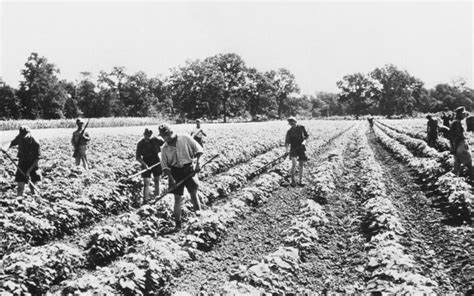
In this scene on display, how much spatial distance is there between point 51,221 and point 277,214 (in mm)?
4864

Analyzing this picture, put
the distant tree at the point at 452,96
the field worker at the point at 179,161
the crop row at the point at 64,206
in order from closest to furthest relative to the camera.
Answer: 1. the crop row at the point at 64,206
2. the field worker at the point at 179,161
3. the distant tree at the point at 452,96

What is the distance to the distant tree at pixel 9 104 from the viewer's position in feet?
234

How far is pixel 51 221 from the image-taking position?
7.32 meters

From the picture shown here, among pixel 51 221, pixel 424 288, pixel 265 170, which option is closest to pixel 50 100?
pixel 265 170

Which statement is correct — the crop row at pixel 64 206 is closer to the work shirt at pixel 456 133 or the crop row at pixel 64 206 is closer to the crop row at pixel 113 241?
the crop row at pixel 113 241

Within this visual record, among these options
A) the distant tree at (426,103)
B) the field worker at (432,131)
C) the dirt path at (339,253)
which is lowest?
the dirt path at (339,253)

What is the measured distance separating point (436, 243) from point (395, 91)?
126 metres

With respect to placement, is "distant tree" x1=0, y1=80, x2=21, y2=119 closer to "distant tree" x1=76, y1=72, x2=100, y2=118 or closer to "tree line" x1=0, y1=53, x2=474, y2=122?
"tree line" x1=0, y1=53, x2=474, y2=122

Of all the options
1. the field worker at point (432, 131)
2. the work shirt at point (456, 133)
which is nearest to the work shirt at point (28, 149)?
the work shirt at point (456, 133)

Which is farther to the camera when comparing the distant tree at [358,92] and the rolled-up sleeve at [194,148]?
the distant tree at [358,92]

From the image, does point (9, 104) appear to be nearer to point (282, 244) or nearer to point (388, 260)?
point (282, 244)

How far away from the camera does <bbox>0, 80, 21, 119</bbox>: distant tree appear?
7119 centimetres

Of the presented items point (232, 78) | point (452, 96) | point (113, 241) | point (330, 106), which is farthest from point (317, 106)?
point (113, 241)

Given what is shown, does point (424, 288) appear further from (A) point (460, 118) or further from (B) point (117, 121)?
(B) point (117, 121)
